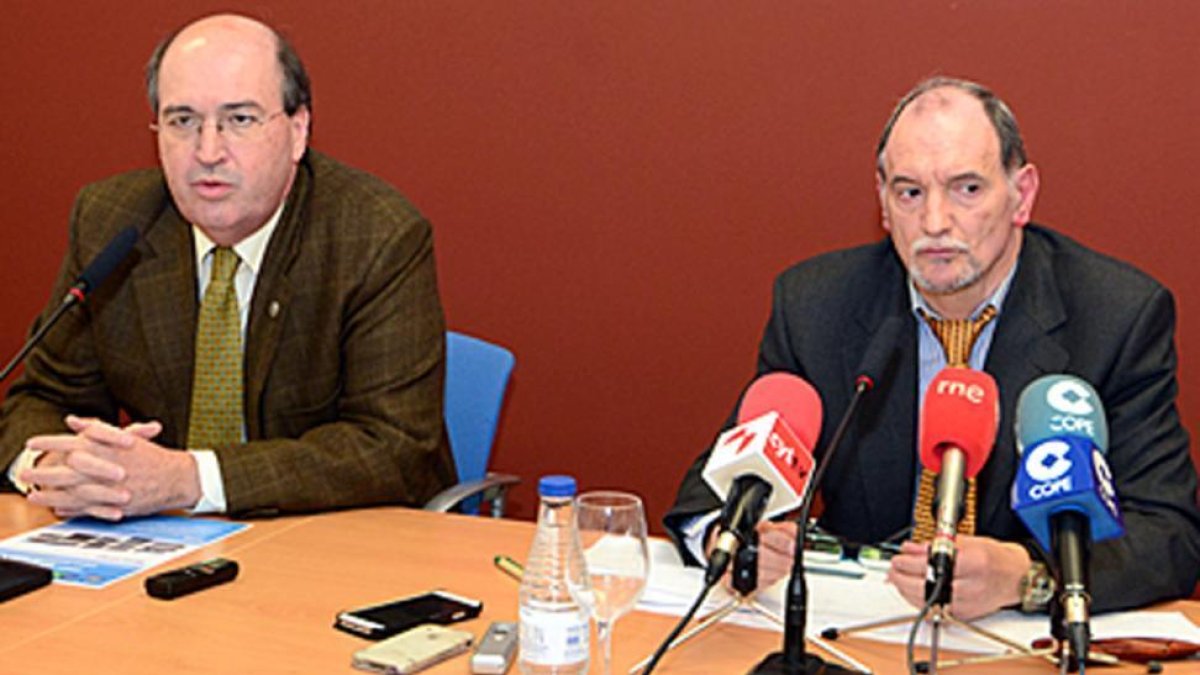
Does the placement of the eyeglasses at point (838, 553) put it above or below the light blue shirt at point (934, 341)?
below

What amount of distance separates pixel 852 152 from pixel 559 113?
848 millimetres

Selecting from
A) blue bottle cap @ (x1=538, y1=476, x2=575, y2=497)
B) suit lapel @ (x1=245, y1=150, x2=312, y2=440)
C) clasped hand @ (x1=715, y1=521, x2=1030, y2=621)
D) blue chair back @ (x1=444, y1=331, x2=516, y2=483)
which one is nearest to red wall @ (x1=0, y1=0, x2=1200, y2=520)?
blue chair back @ (x1=444, y1=331, x2=516, y2=483)

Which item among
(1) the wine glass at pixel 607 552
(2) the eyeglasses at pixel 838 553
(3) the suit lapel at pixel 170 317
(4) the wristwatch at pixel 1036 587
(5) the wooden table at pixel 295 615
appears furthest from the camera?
(3) the suit lapel at pixel 170 317

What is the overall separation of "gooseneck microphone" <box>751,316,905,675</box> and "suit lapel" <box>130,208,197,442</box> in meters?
1.65

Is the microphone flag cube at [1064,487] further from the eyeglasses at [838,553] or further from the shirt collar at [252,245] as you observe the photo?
the shirt collar at [252,245]

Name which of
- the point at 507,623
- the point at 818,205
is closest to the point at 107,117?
the point at 818,205

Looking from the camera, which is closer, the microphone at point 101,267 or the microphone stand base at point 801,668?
the microphone stand base at point 801,668

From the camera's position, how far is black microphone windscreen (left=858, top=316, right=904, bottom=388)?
5.98 feet

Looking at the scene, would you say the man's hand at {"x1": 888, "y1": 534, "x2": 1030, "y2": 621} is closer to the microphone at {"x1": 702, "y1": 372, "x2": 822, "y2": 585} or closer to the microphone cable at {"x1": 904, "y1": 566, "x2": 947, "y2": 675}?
the microphone cable at {"x1": 904, "y1": 566, "x2": 947, "y2": 675}

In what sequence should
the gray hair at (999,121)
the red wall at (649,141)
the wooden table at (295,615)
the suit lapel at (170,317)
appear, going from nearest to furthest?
the wooden table at (295,615) < the gray hair at (999,121) < the suit lapel at (170,317) < the red wall at (649,141)

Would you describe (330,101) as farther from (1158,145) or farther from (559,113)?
(1158,145)

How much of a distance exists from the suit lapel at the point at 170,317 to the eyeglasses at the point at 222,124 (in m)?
0.26

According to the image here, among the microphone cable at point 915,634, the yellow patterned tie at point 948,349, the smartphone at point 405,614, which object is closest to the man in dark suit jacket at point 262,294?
the smartphone at point 405,614

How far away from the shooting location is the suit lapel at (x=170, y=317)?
9.83 ft
